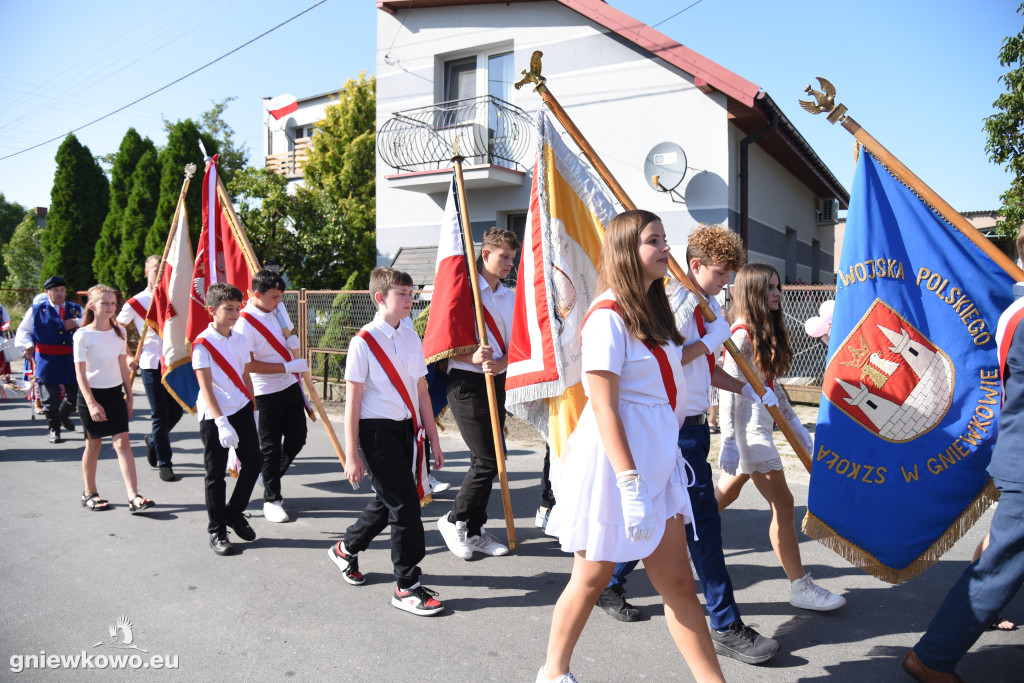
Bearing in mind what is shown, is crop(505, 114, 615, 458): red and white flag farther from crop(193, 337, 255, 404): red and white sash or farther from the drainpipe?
the drainpipe

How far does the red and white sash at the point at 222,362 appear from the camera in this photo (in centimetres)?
487

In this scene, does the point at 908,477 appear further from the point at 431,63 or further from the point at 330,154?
the point at 330,154

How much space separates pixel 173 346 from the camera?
672 cm

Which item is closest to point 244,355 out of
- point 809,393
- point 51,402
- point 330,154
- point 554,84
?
point 51,402

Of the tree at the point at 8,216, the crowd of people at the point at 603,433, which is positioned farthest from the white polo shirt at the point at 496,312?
the tree at the point at 8,216

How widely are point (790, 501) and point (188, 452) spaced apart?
690 centimetres

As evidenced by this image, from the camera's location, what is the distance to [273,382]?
5.64 m

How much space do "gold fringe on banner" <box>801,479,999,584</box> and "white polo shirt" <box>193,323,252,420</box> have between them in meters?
3.68

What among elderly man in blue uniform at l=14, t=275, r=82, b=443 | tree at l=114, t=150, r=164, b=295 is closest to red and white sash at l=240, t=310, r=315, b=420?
elderly man in blue uniform at l=14, t=275, r=82, b=443

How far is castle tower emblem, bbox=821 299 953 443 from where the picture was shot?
3.48 metres

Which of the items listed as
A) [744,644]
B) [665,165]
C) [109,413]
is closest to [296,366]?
[109,413]

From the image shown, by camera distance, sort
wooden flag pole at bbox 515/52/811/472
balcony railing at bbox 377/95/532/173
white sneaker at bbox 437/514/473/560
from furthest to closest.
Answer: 1. balcony railing at bbox 377/95/532/173
2. white sneaker at bbox 437/514/473/560
3. wooden flag pole at bbox 515/52/811/472

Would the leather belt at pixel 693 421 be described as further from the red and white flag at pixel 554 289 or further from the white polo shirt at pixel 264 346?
the white polo shirt at pixel 264 346

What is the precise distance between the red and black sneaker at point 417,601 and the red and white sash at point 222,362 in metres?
1.96
